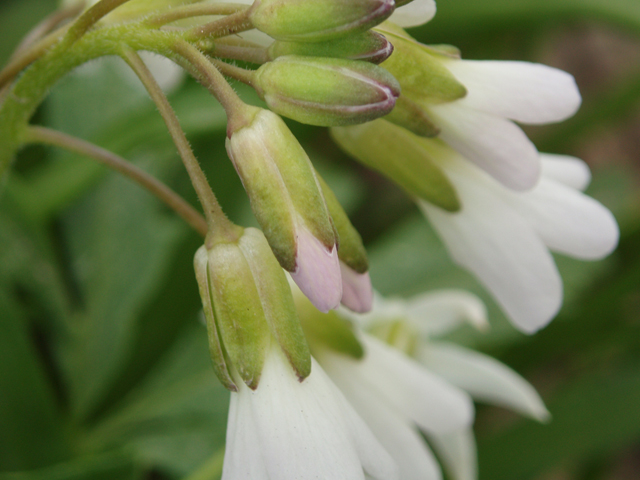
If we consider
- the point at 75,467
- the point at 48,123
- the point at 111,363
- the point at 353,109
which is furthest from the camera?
the point at 48,123

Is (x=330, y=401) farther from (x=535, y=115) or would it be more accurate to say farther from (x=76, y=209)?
(x=76, y=209)

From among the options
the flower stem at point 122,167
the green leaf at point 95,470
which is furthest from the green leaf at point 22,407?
the flower stem at point 122,167

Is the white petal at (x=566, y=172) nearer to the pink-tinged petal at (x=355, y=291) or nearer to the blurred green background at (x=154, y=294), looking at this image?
the pink-tinged petal at (x=355, y=291)

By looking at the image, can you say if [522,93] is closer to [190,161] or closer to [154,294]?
[190,161]

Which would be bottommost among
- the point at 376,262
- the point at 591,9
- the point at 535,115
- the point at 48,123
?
the point at 376,262

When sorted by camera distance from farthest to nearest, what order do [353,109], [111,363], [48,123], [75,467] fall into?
[48,123] < [111,363] < [75,467] < [353,109]

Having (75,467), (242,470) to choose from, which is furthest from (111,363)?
(242,470)

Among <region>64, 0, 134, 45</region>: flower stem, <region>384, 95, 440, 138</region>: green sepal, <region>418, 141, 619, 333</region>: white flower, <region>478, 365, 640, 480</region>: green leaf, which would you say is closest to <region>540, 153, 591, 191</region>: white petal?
<region>418, 141, 619, 333</region>: white flower
